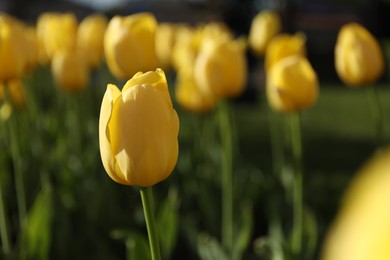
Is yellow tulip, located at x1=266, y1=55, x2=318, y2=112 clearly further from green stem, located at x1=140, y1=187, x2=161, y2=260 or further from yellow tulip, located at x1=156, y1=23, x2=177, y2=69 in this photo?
yellow tulip, located at x1=156, y1=23, x2=177, y2=69

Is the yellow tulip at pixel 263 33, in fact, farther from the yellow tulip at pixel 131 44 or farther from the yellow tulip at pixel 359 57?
the yellow tulip at pixel 131 44

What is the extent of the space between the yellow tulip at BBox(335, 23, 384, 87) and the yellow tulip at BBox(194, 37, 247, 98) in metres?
0.28

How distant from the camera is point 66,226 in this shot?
76.8 inches

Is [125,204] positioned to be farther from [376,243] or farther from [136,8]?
[136,8]

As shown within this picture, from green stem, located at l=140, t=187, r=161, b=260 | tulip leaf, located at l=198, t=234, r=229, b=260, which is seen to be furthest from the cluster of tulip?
tulip leaf, located at l=198, t=234, r=229, b=260

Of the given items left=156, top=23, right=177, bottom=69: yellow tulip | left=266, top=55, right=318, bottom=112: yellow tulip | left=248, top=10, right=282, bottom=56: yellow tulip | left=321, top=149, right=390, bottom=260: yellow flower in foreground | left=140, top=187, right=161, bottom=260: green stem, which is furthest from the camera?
left=156, top=23, right=177, bottom=69: yellow tulip

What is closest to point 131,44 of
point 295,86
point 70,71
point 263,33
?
point 295,86

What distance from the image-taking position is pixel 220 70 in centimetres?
178

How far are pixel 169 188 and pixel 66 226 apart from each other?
2.40 feet

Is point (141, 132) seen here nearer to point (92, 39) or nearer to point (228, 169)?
point (228, 169)

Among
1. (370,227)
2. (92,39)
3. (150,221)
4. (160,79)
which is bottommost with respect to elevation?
(92,39)

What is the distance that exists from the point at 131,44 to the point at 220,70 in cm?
25

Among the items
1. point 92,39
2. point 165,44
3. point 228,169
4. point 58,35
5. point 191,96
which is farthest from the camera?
point 165,44

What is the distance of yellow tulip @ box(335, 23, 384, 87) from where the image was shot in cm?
179
